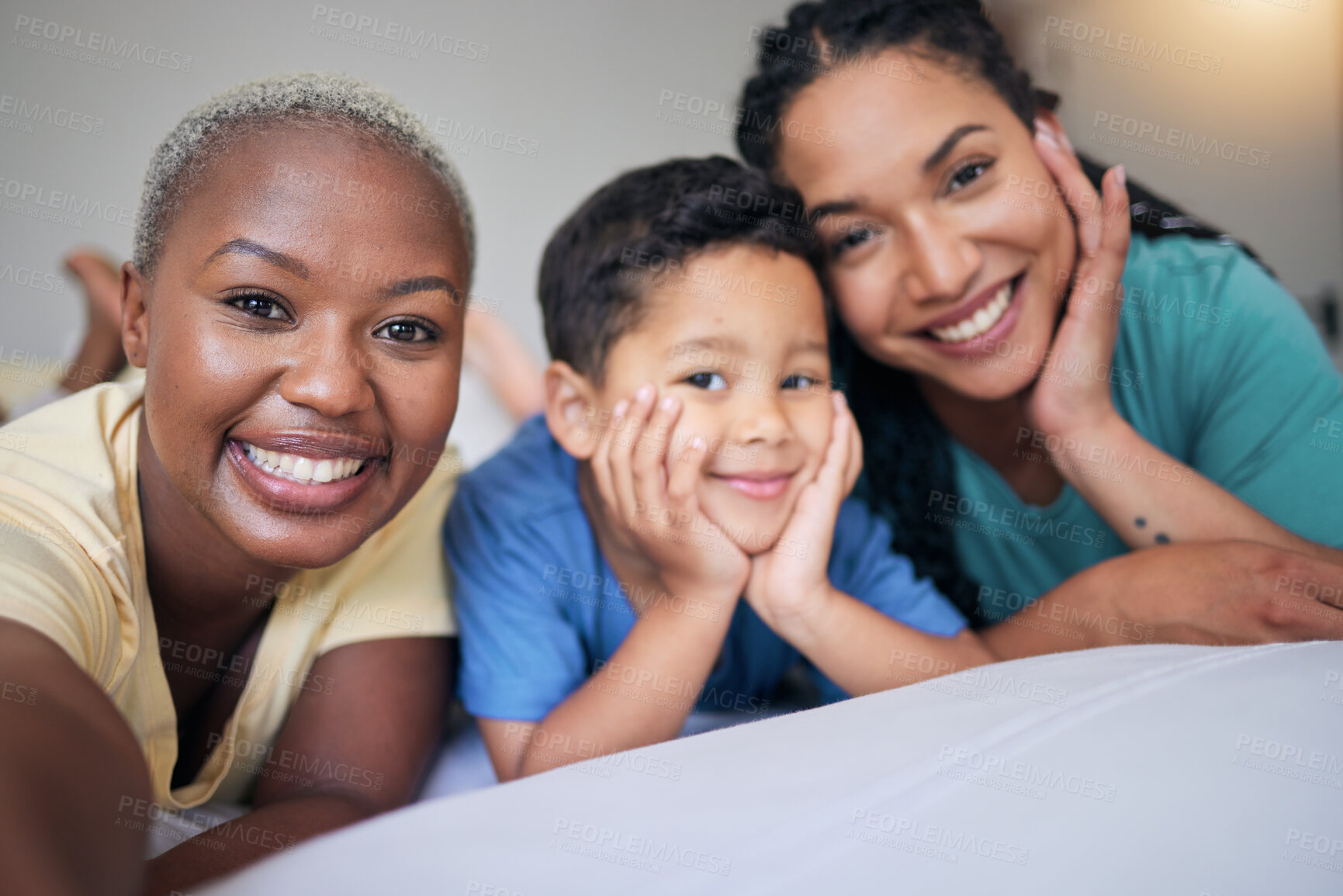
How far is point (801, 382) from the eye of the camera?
2.38ft

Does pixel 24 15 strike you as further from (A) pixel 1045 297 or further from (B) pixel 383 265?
(A) pixel 1045 297

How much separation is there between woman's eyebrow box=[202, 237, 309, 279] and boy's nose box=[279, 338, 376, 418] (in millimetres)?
40

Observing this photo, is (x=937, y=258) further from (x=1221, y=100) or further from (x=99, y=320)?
A: (x=99, y=320)

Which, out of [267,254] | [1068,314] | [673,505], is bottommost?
[673,505]

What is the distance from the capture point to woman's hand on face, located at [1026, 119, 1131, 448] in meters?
0.75

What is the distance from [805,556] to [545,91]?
0.61m

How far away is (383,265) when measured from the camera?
0.54m

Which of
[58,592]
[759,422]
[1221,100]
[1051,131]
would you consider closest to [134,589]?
[58,592]

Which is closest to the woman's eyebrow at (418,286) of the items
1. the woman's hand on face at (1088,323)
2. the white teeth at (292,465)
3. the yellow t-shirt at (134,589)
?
the white teeth at (292,465)

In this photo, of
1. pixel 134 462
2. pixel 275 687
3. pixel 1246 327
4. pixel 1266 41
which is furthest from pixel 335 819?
pixel 1266 41

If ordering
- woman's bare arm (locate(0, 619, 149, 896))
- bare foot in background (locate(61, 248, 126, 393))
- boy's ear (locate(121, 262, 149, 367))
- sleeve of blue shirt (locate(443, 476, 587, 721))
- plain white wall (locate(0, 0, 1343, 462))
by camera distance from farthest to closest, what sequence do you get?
bare foot in background (locate(61, 248, 126, 393)) < plain white wall (locate(0, 0, 1343, 462)) < sleeve of blue shirt (locate(443, 476, 587, 721)) < boy's ear (locate(121, 262, 149, 367)) < woman's bare arm (locate(0, 619, 149, 896))

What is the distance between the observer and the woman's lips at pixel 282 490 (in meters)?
0.55

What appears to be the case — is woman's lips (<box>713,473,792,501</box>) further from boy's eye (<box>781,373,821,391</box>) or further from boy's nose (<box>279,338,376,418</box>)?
boy's nose (<box>279,338,376,418</box>)

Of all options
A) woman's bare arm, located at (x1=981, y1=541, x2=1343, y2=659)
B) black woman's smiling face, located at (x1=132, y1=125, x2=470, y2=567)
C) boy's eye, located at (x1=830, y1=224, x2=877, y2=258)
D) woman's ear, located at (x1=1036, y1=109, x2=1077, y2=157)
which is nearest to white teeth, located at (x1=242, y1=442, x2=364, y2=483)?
black woman's smiling face, located at (x1=132, y1=125, x2=470, y2=567)
